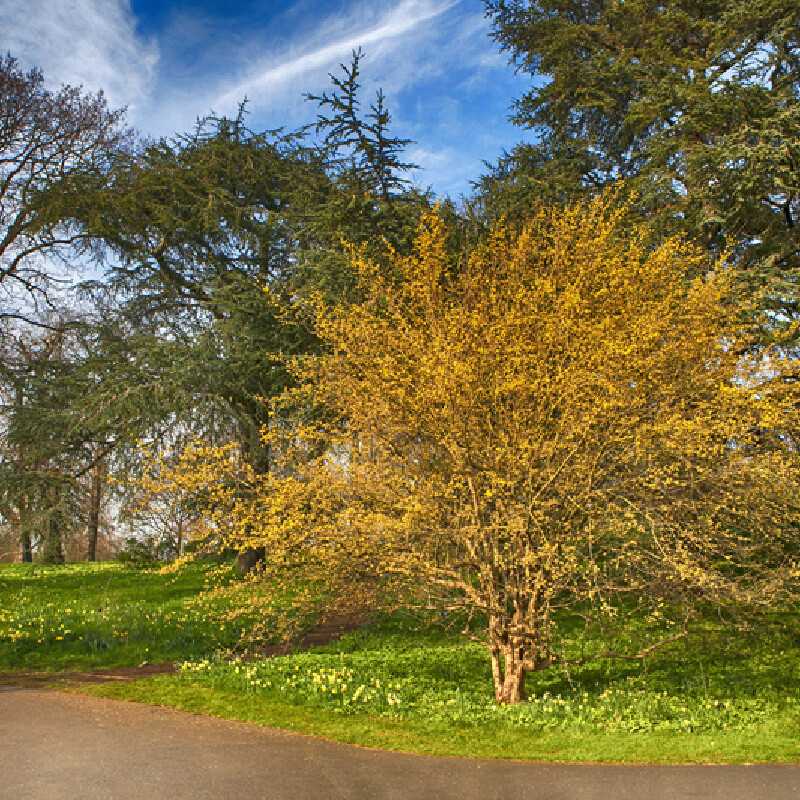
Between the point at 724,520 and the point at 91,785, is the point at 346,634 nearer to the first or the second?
the point at 724,520

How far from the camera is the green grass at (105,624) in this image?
11.3 metres

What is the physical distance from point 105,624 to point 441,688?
6.38 metres

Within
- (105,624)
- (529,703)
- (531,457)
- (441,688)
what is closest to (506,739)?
(529,703)

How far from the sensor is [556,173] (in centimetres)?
1534

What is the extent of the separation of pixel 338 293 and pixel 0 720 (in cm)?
817

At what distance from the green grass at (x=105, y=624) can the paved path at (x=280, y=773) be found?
8.08 feet

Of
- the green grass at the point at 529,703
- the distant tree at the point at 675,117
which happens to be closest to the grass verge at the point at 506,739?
the green grass at the point at 529,703

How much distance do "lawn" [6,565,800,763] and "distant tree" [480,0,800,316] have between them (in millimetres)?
5900

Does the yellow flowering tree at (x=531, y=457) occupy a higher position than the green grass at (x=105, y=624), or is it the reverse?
the yellow flowering tree at (x=531, y=457)

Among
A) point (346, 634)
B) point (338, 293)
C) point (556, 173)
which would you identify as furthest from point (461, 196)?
point (346, 634)

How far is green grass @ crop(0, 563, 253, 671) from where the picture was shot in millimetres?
11305

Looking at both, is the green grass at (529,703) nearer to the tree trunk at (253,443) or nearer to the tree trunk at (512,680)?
the tree trunk at (512,680)

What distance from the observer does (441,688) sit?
9.01m

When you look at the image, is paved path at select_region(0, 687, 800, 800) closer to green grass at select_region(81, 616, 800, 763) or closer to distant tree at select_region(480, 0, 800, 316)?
green grass at select_region(81, 616, 800, 763)
